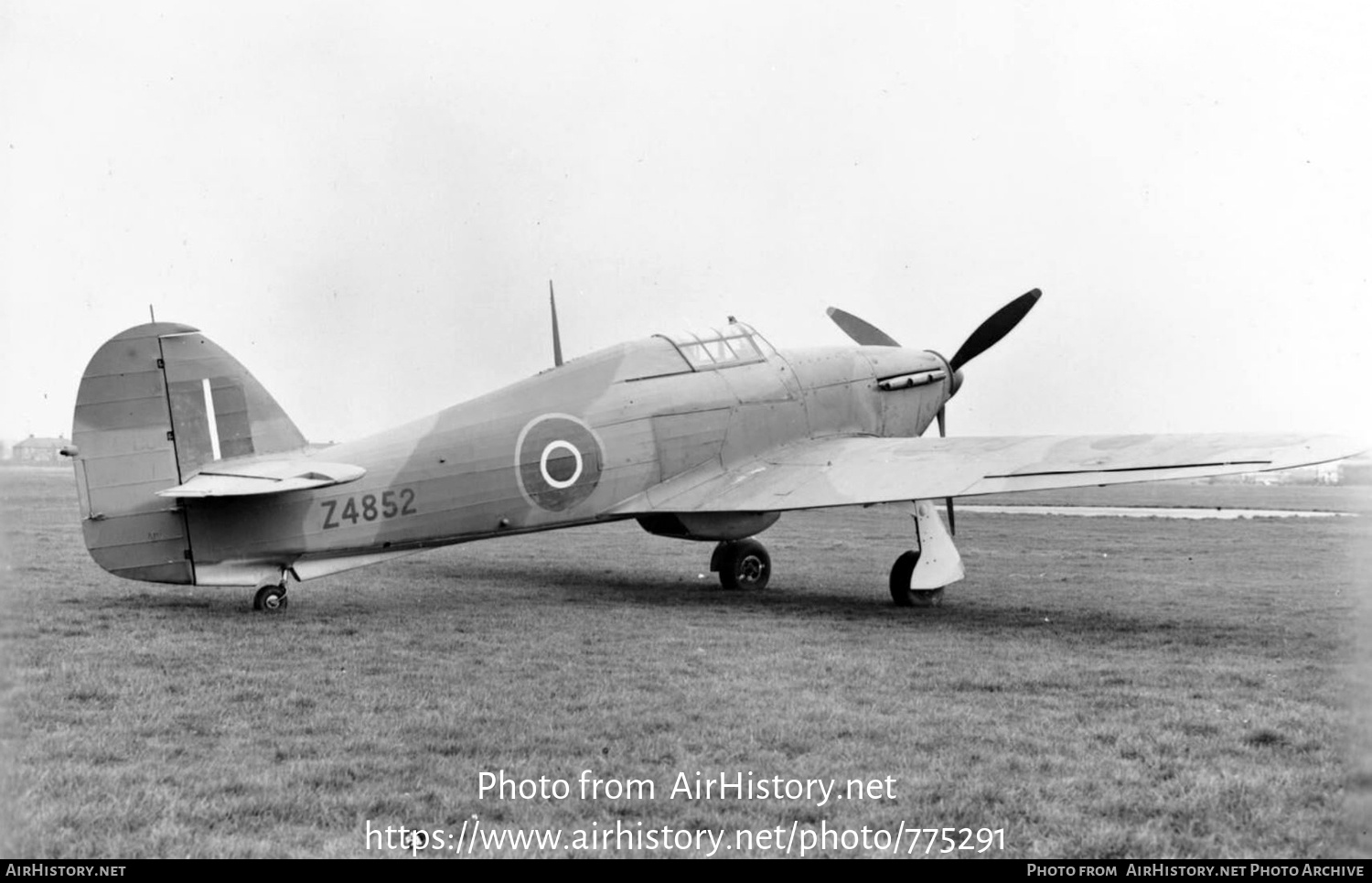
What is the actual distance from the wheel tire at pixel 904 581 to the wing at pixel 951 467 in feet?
3.15

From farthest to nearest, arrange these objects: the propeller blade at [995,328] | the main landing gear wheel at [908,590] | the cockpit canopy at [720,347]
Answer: the propeller blade at [995,328] < the cockpit canopy at [720,347] < the main landing gear wheel at [908,590]

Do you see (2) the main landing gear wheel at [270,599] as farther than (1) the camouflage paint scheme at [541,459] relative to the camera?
Yes

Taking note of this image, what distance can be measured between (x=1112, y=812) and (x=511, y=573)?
33.7 feet

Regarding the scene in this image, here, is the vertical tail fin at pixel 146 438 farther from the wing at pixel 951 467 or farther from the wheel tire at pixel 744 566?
the wheel tire at pixel 744 566

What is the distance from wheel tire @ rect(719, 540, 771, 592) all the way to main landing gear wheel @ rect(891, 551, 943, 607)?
2.02m

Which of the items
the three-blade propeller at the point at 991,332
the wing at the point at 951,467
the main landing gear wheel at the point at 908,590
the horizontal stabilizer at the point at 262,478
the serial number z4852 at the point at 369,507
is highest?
the three-blade propeller at the point at 991,332

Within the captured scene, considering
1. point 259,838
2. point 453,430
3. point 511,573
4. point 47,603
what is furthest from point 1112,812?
point 511,573

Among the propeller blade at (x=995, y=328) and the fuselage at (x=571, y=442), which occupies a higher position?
the propeller blade at (x=995, y=328)

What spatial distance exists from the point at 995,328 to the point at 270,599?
9415mm

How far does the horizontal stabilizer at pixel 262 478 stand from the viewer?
8.37m

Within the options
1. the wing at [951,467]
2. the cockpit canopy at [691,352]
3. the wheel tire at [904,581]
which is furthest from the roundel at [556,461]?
the wheel tire at [904,581]

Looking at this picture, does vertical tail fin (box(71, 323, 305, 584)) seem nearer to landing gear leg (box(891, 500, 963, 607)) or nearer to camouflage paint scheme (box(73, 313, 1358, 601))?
camouflage paint scheme (box(73, 313, 1358, 601))

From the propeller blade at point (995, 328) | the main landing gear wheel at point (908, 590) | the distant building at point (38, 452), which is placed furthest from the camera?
the distant building at point (38, 452)

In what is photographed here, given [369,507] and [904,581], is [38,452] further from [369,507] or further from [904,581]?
[904,581]
